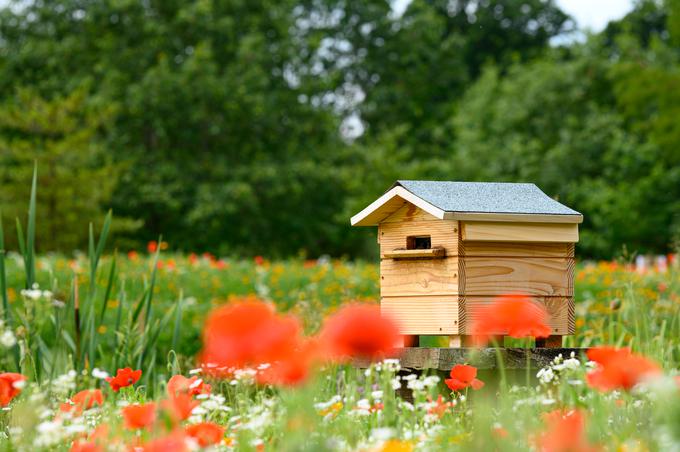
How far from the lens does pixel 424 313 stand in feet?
12.0

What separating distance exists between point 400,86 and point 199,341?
1611cm

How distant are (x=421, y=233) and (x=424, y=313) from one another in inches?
12.5

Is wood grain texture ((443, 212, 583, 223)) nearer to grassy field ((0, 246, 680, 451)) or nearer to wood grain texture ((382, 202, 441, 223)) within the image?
wood grain texture ((382, 202, 441, 223))

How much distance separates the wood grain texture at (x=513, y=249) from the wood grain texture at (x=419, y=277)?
0.07m

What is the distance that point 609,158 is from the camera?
58.8 feet

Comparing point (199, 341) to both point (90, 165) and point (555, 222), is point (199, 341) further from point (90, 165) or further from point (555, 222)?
point (90, 165)

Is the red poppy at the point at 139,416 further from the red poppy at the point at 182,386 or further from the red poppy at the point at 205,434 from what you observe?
the red poppy at the point at 182,386

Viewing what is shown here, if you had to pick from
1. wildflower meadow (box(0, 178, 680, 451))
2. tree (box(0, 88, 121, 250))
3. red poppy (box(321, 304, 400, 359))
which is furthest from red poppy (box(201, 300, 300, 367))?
tree (box(0, 88, 121, 250))

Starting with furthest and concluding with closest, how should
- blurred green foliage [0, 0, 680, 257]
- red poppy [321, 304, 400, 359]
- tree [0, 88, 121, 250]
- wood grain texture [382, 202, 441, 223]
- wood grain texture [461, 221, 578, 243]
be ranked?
blurred green foliage [0, 0, 680, 257] < tree [0, 88, 121, 250] < wood grain texture [382, 202, 441, 223] < wood grain texture [461, 221, 578, 243] < red poppy [321, 304, 400, 359]

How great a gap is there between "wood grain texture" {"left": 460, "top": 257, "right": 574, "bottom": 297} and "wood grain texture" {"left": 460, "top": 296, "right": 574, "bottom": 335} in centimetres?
2

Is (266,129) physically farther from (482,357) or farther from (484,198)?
(482,357)

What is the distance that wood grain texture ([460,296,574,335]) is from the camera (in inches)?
139

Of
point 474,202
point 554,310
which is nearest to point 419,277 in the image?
point 474,202

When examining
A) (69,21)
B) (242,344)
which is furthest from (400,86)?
(242,344)
